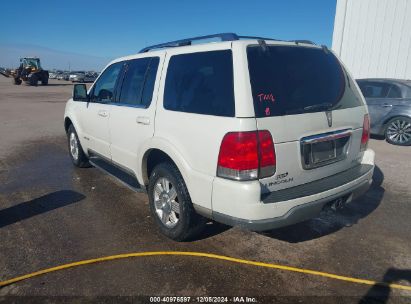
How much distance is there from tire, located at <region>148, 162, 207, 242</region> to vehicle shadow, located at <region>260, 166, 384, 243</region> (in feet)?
3.06

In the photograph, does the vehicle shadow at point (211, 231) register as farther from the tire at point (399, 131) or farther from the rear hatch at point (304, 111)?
the tire at point (399, 131)

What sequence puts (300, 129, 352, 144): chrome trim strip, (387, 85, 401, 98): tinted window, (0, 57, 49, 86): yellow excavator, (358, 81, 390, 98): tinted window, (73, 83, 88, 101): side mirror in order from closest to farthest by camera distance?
(300, 129, 352, 144): chrome trim strip, (73, 83, 88, 101): side mirror, (387, 85, 401, 98): tinted window, (358, 81, 390, 98): tinted window, (0, 57, 49, 86): yellow excavator

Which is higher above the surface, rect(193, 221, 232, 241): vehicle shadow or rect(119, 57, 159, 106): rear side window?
rect(119, 57, 159, 106): rear side window

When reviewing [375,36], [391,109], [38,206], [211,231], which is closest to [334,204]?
[211,231]

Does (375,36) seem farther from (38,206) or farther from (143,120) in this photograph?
(38,206)

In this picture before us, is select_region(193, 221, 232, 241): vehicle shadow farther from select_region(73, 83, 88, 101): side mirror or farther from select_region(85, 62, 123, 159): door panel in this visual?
select_region(73, 83, 88, 101): side mirror

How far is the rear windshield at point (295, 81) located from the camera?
111 inches

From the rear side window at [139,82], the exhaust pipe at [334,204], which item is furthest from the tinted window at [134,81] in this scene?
the exhaust pipe at [334,204]

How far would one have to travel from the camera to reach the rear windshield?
2.82m

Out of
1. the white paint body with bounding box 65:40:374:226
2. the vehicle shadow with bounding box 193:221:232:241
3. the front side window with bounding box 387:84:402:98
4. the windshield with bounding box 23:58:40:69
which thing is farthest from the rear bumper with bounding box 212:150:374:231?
the windshield with bounding box 23:58:40:69

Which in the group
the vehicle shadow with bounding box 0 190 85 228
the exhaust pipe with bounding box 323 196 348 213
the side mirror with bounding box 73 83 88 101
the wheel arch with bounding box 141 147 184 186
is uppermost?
the side mirror with bounding box 73 83 88 101

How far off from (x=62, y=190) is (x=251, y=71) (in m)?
3.76

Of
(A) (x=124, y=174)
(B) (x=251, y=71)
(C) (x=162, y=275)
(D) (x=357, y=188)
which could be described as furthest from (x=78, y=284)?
(D) (x=357, y=188)

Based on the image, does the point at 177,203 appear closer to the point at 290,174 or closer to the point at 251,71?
→ the point at 290,174
